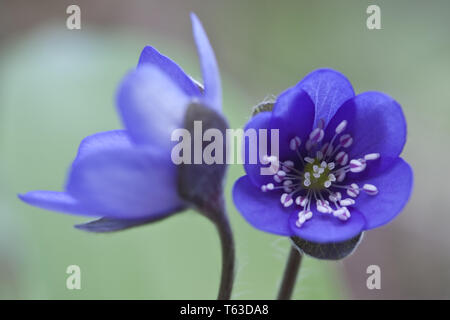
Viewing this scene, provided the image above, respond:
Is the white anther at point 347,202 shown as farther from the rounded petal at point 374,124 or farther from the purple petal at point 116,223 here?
the purple petal at point 116,223

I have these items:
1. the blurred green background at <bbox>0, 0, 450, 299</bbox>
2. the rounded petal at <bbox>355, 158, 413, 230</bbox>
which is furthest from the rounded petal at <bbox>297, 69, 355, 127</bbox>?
the blurred green background at <bbox>0, 0, 450, 299</bbox>

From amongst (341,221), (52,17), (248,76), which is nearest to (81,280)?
(341,221)

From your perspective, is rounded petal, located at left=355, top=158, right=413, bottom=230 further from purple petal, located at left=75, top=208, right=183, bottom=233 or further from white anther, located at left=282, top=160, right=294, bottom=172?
purple petal, located at left=75, top=208, right=183, bottom=233

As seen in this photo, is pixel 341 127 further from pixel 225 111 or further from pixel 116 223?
pixel 225 111

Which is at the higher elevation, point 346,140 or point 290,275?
point 346,140

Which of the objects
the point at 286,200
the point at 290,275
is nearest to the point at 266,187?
the point at 286,200

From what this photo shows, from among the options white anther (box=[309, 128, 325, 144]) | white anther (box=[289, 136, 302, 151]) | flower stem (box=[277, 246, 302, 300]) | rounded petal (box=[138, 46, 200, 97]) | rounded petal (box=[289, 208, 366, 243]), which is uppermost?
rounded petal (box=[138, 46, 200, 97])
